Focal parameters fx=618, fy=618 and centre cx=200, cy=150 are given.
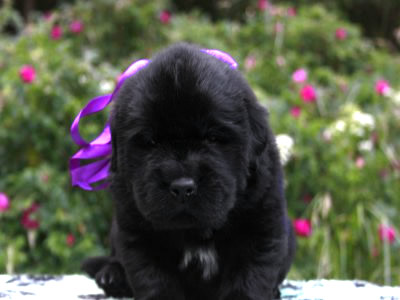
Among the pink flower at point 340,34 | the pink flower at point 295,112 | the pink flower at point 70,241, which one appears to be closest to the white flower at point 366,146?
the pink flower at point 295,112

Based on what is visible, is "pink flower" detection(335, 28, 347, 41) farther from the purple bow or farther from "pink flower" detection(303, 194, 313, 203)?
the purple bow

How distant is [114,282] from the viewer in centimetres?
291

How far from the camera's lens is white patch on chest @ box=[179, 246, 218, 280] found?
8.04ft

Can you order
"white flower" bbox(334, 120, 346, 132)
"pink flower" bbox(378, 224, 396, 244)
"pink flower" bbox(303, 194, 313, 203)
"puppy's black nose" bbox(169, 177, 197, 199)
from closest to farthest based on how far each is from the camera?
Answer: "puppy's black nose" bbox(169, 177, 197, 199)
"pink flower" bbox(378, 224, 396, 244)
"pink flower" bbox(303, 194, 313, 203)
"white flower" bbox(334, 120, 346, 132)

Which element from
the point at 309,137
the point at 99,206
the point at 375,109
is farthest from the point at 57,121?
the point at 375,109

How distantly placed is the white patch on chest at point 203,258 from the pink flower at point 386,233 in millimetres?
2604

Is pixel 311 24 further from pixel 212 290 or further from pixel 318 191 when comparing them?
pixel 212 290

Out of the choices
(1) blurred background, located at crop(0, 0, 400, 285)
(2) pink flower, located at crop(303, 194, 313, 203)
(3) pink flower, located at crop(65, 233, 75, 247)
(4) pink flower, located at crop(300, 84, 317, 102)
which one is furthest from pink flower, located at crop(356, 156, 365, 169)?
(3) pink flower, located at crop(65, 233, 75, 247)

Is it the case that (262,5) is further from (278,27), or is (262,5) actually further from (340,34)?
(340,34)

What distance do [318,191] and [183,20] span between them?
11.8 feet

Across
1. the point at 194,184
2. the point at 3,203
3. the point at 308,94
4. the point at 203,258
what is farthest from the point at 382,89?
the point at 194,184

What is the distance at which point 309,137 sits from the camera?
515 centimetres

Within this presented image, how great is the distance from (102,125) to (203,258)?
2.74m

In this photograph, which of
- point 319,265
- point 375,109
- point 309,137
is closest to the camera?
point 319,265
